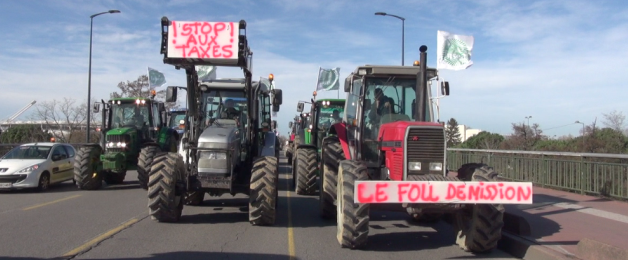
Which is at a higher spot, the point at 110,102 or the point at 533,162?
the point at 110,102

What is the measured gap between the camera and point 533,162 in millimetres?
15969

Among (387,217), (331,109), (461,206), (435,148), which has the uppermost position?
(331,109)

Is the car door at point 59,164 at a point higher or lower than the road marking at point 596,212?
higher

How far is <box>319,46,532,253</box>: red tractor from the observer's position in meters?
6.85

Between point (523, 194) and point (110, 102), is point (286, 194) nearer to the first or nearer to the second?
point (110, 102)

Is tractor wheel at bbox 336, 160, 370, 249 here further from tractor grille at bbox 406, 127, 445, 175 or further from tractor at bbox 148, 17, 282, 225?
tractor at bbox 148, 17, 282, 225

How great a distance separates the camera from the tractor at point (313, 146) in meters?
13.8

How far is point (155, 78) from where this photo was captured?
2342cm

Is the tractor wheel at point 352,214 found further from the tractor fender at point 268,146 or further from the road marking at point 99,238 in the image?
the tractor fender at point 268,146

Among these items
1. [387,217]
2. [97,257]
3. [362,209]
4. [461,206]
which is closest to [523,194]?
[461,206]

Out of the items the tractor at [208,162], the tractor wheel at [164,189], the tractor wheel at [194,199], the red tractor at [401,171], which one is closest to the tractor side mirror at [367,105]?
the red tractor at [401,171]

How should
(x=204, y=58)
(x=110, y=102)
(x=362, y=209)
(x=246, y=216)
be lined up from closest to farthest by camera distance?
1. (x=362, y=209)
2. (x=204, y=58)
3. (x=246, y=216)
4. (x=110, y=102)

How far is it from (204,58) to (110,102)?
9.52 metres

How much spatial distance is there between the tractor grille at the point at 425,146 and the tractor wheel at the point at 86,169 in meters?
11.3
